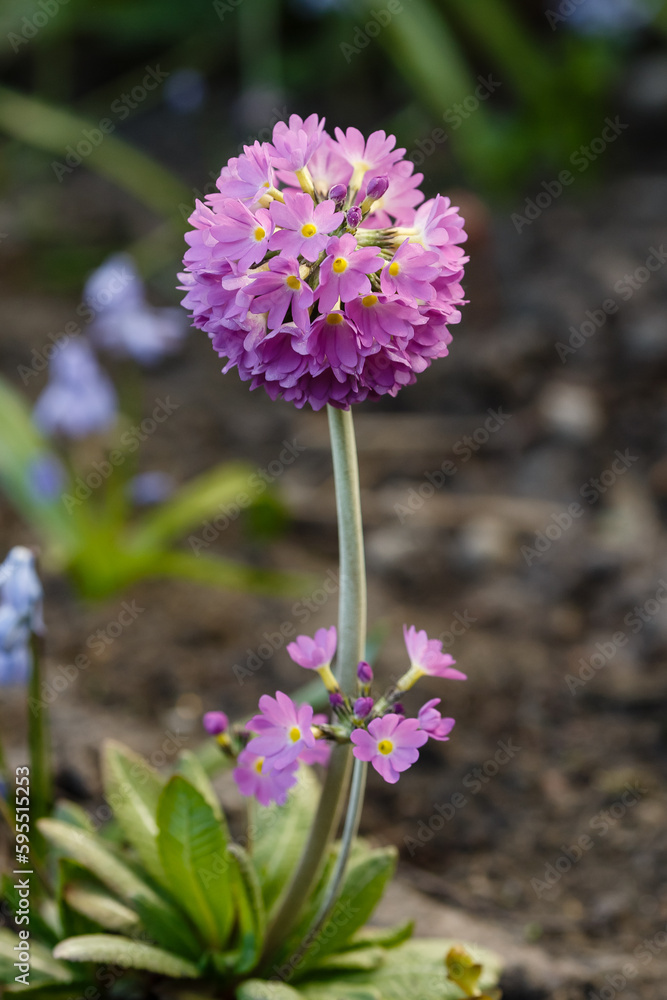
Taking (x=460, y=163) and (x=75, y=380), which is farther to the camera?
(x=460, y=163)

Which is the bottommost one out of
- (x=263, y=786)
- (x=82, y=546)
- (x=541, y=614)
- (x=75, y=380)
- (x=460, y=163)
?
(x=263, y=786)

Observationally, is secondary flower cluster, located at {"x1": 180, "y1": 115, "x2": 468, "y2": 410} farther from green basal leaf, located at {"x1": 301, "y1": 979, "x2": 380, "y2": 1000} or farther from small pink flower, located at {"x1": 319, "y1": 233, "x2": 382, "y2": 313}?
green basal leaf, located at {"x1": 301, "y1": 979, "x2": 380, "y2": 1000}

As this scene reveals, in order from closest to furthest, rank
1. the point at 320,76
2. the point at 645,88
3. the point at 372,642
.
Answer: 1. the point at 372,642
2. the point at 645,88
3. the point at 320,76

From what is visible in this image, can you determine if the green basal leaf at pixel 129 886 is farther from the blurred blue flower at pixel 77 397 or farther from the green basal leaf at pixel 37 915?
the blurred blue flower at pixel 77 397

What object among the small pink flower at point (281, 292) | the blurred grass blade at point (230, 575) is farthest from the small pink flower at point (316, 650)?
the blurred grass blade at point (230, 575)

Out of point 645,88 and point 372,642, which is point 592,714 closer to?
point 372,642

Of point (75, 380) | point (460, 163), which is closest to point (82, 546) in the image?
point (75, 380)
